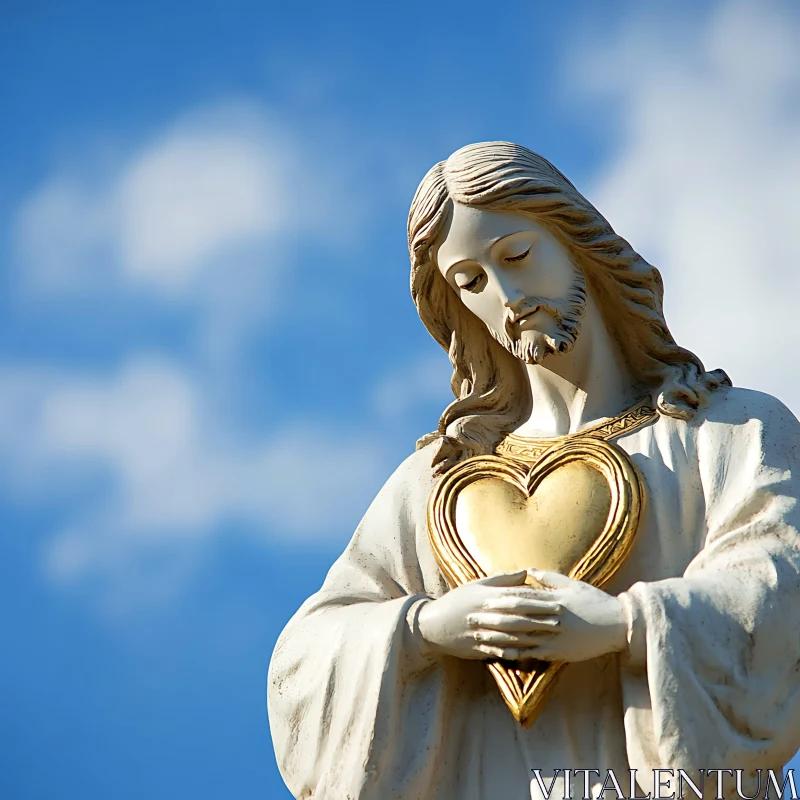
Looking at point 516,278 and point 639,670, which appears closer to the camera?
point 639,670

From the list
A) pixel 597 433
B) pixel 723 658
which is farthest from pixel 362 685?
pixel 597 433

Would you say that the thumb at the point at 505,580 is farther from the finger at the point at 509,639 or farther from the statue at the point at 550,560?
the finger at the point at 509,639

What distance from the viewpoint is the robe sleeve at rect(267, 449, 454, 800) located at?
7.29 m

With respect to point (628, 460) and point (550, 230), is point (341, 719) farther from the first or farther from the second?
point (550, 230)

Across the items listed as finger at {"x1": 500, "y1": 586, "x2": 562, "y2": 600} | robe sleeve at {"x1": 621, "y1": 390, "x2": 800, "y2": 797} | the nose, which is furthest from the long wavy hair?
finger at {"x1": 500, "y1": 586, "x2": 562, "y2": 600}

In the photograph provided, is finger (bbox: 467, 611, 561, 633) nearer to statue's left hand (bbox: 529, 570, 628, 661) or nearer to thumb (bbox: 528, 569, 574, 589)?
statue's left hand (bbox: 529, 570, 628, 661)

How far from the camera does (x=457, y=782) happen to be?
24.4 ft

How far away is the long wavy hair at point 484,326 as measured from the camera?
26.9 ft

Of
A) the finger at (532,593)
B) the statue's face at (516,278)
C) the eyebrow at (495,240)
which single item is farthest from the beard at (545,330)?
the finger at (532,593)

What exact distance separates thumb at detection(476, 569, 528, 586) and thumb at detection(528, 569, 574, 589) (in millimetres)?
53

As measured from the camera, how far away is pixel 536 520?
25.5 ft

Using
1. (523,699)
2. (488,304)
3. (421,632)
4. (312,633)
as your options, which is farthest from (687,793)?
(488,304)

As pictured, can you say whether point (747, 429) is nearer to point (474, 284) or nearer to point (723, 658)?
point (723, 658)

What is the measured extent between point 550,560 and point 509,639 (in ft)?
1.69
